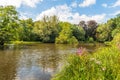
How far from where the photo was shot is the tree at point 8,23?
38.8 metres

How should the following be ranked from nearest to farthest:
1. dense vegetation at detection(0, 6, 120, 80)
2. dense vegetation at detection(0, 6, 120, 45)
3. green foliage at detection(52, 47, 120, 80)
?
green foliage at detection(52, 47, 120, 80), dense vegetation at detection(0, 6, 120, 80), dense vegetation at detection(0, 6, 120, 45)

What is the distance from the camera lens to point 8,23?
131ft

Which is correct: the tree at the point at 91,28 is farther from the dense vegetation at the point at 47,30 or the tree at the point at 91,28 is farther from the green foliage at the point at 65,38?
the green foliage at the point at 65,38

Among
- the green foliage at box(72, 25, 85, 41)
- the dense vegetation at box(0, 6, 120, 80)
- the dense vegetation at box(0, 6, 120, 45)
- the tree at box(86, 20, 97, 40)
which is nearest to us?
the dense vegetation at box(0, 6, 120, 80)

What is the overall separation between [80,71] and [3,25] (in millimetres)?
33211

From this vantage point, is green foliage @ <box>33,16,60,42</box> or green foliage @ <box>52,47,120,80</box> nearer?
green foliage @ <box>52,47,120,80</box>

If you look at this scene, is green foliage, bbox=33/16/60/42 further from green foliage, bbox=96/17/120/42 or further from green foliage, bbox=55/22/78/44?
green foliage, bbox=96/17/120/42

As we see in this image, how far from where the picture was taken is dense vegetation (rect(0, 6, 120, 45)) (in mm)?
39972

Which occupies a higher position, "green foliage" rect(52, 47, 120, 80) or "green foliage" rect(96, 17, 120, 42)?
"green foliage" rect(96, 17, 120, 42)

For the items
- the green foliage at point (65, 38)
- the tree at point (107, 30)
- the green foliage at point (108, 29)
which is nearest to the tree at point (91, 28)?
the tree at point (107, 30)

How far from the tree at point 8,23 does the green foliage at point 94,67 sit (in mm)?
30970

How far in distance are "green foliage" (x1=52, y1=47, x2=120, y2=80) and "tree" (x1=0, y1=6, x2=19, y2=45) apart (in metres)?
31.0

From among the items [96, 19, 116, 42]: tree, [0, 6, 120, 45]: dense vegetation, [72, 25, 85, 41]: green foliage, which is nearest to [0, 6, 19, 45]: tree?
[0, 6, 120, 45]: dense vegetation

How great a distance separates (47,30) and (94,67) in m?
55.3
